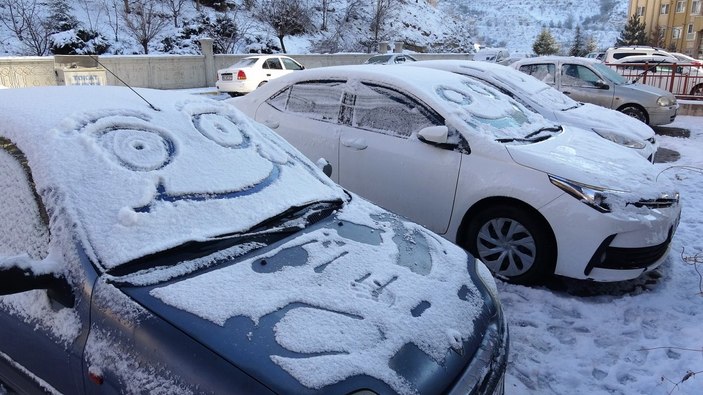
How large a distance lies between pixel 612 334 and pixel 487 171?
1347mm

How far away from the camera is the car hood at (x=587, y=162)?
3502 millimetres

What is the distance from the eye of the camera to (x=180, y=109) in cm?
267

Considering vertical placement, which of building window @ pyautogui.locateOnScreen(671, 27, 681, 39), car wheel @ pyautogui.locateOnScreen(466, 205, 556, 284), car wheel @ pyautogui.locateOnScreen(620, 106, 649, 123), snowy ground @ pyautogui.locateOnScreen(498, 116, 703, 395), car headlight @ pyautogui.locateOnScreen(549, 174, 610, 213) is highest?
building window @ pyautogui.locateOnScreen(671, 27, 681, 39)

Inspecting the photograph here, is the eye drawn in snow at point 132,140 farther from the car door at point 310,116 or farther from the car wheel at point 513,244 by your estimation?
the car wheel at point 513,244

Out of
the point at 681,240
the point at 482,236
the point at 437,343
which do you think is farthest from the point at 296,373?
the point at 681,240

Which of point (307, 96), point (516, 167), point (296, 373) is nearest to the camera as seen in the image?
point (296, 373)

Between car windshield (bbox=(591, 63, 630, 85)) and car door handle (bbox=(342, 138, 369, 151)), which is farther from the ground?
car windshield (bbox=(591, 63, 630, 85))

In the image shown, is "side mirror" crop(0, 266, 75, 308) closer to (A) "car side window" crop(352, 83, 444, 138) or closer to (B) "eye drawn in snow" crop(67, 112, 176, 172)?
(B) "eye drawn in snow" crop(67, 112, 176, 172)

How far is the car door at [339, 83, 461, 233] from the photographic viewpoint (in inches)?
154

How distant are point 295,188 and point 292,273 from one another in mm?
724

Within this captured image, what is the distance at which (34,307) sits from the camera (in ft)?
5.86

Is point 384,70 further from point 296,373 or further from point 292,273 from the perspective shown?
point 296,373

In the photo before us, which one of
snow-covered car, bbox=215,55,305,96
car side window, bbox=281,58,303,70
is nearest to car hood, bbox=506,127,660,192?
snow-covered car, bbox=215,55,305,96

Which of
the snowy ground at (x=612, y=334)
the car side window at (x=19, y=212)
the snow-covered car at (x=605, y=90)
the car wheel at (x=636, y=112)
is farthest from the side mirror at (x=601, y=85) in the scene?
the car side window at (x=19, y=212)
